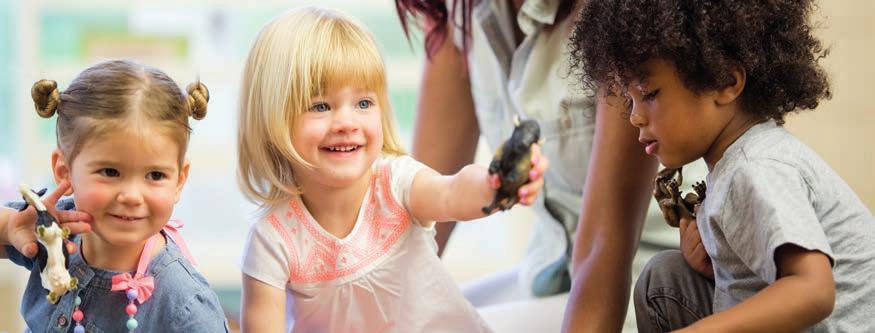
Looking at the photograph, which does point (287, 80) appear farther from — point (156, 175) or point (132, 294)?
point (132, 294)

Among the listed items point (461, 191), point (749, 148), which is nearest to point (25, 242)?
point (461, 191)

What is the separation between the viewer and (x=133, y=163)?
4.26 feet

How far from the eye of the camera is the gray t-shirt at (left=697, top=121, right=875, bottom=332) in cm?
122

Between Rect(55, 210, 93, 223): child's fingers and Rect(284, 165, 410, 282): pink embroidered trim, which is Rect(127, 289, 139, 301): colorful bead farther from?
Rect(284, 165, 410, 282): pink embroidered trim

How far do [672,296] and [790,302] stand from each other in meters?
0.28

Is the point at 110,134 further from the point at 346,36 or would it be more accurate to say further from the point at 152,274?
the point at 346,36

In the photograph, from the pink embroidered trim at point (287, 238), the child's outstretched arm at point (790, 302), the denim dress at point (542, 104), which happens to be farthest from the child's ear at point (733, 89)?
the pink embroidered trim at point (287, 238)

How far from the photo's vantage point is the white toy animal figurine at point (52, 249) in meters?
1.30

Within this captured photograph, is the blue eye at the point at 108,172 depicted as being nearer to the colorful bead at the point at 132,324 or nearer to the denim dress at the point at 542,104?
the colorful bead at the point at 132,324

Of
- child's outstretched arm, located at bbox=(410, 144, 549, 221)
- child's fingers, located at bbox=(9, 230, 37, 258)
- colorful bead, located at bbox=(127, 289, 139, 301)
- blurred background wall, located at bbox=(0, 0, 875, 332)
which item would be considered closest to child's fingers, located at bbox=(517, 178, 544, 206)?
child's outstretched arm, located at bbox=(410, 144, 549, 221)

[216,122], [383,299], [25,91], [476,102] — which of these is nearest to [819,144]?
[476,102]

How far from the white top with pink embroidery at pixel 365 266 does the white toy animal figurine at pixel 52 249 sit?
0.26m

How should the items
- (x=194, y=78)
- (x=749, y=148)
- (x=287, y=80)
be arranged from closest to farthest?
(x=749, y=148) < (x=287, y=80) < (x=194, y=78)

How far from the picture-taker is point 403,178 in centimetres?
149
